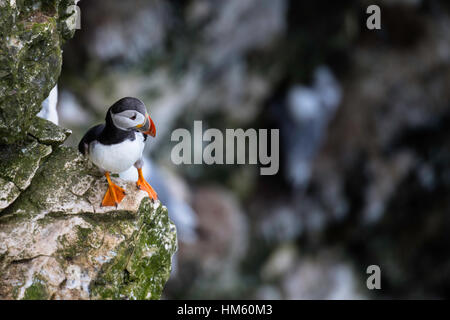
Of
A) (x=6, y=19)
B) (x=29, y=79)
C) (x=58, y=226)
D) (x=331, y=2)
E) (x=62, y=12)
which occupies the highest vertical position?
(x=331, y=2)

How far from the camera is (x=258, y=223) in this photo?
998cm

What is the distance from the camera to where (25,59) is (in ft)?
9.53

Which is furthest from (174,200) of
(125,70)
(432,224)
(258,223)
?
(432,224)

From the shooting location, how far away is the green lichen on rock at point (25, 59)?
2777 mm

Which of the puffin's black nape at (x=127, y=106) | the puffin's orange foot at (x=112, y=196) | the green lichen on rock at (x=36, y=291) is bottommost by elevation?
the green lichen on rock at (x=36, y=291)

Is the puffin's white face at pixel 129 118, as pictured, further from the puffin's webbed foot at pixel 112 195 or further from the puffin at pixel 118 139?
the puffin's webbed foot at pixel 112 195

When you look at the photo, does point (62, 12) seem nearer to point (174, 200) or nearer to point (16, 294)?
point (16, 294)

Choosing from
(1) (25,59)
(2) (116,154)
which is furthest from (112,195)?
(1) (25,59)

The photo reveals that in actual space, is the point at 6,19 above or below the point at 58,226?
above

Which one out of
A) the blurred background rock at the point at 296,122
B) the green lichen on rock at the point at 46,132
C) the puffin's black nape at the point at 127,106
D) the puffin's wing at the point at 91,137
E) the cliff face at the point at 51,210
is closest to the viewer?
the puffin's black nape at the point at 127,106

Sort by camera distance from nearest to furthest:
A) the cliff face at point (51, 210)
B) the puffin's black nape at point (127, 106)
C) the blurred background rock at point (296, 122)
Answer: the puffin's black nape at point (127, 106) < the cliff face at point (51, 210) < the blurred background rock at point (296, 122)

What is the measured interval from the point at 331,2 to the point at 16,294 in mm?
8113

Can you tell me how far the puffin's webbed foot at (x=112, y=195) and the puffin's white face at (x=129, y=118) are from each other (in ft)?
1.53

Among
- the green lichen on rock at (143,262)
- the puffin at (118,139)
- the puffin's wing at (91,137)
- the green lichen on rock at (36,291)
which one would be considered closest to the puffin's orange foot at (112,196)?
the puffin at (118,139)
